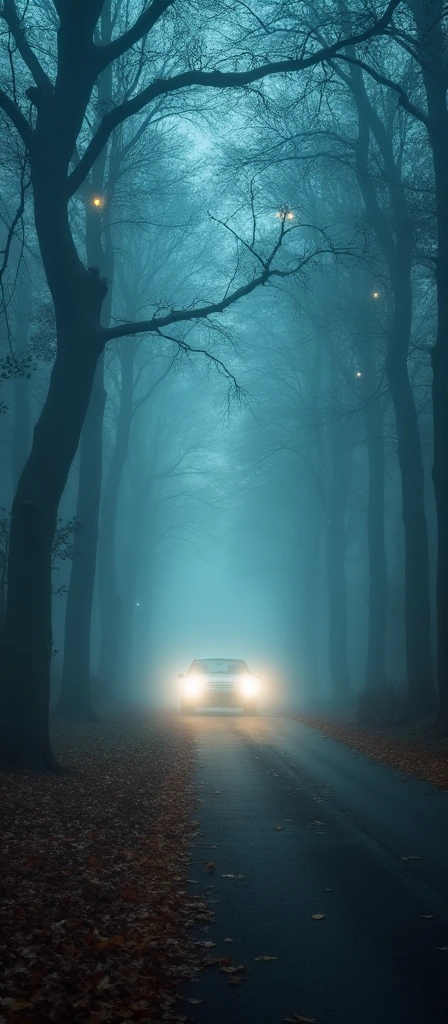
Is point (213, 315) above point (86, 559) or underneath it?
above

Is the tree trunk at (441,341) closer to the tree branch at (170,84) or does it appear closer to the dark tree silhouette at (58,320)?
the tree branch at (170,84)

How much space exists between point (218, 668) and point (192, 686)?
152 cm

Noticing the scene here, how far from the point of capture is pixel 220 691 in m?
28.3

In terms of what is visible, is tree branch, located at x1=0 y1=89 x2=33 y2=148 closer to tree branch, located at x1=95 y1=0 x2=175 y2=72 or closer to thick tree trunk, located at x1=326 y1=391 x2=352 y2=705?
tree branch, located at x1=95 y1=0 x2=175 y2=72

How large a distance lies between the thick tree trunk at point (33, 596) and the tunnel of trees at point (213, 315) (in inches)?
1.1

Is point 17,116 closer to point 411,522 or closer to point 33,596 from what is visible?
point 33,596

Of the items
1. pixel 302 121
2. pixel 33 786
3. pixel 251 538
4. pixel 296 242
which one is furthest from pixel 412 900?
pixel 251 538

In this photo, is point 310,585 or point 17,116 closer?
point 17,116

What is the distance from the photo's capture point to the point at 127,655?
4528 centimetres

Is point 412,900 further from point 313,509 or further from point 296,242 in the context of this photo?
point 313,509

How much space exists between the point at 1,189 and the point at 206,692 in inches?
600

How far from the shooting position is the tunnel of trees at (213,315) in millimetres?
12547

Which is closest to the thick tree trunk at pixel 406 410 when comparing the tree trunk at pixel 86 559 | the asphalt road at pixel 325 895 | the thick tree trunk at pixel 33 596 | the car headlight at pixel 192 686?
the tree trunk at pixel 86 559

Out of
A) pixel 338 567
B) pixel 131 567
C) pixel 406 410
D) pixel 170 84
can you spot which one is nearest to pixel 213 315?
pixel 406 410
